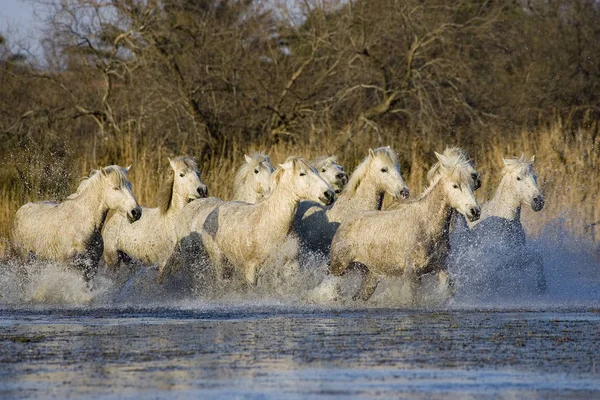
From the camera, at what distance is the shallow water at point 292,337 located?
276 inches

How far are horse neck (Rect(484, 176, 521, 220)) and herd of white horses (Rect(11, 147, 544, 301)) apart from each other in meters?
0.01

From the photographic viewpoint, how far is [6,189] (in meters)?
22.0

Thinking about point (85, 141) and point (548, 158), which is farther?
point (85, 141)

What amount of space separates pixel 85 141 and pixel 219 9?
14.3 ft

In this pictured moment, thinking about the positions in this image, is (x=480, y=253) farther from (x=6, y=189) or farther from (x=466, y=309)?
(x=6, y=189)

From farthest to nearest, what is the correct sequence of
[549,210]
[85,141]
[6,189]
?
1. [85,141]
2. [6,189]
3. [549,210]

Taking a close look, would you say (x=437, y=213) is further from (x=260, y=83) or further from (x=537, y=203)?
(x=260, y=83)

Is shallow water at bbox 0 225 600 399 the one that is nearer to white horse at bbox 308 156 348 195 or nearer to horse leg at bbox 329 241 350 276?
horse leg at bbox 329 241 350 276

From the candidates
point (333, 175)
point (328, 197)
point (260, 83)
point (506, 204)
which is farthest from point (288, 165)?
point (260, 83)

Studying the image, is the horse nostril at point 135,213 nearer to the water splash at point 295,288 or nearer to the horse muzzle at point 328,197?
the water splash at point 295,288

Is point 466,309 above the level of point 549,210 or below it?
below

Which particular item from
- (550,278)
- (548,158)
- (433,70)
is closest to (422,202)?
(550,278)

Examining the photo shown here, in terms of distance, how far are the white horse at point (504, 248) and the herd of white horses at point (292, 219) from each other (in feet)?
0.08

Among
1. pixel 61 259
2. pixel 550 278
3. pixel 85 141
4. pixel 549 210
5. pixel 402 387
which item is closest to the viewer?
pixel 402 387
